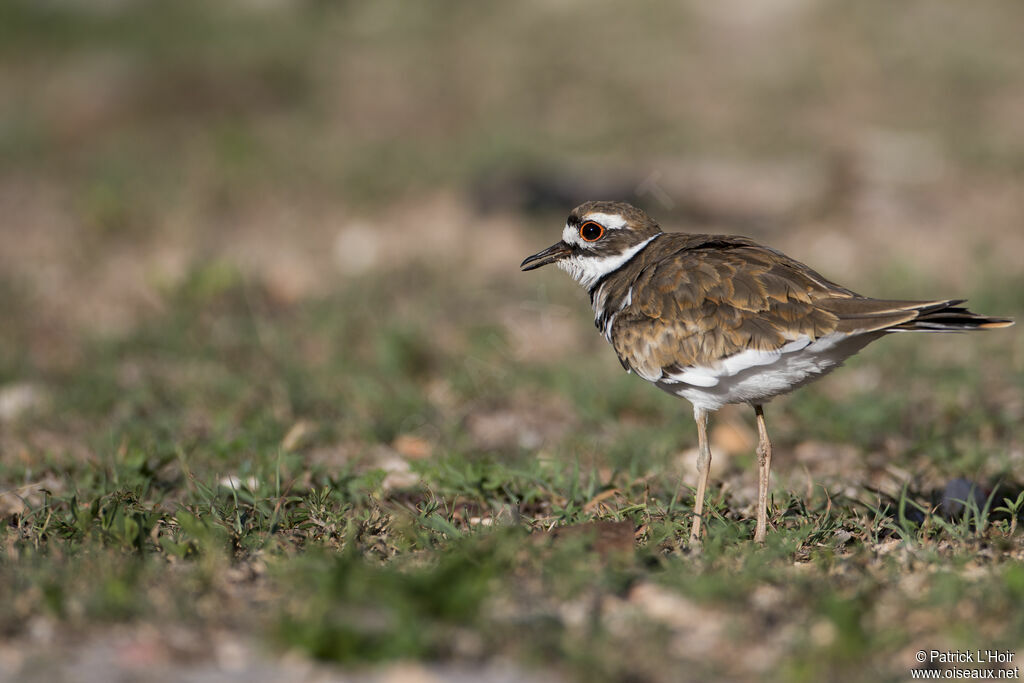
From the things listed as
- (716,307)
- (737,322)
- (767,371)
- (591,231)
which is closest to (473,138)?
(591,231)

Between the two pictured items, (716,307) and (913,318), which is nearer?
(913,318)

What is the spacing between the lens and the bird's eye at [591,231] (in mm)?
4746

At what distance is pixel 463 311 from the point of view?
7.50 metres

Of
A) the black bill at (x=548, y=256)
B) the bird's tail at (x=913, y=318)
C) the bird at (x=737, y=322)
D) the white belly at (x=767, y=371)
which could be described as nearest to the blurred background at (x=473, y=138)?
the black bill at (x=548, y=256)

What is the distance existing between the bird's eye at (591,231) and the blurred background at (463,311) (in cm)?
105

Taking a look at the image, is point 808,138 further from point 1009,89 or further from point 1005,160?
point 1009,89

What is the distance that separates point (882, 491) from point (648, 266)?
5.14 feet

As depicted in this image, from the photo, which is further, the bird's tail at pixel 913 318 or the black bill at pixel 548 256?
the black bill at pixel 548 256

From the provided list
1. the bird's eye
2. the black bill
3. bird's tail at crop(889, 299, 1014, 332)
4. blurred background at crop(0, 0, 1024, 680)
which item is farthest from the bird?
blurred background at crop(0, 0, 1024, 680)

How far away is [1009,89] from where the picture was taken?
12.8 meters

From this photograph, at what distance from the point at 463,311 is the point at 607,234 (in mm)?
2888

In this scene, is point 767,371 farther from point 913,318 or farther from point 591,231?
point 591,231

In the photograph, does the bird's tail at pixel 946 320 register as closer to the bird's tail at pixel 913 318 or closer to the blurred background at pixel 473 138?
the bird's tail at pixel 913 318

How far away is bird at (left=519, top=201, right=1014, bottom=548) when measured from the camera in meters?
3.73
